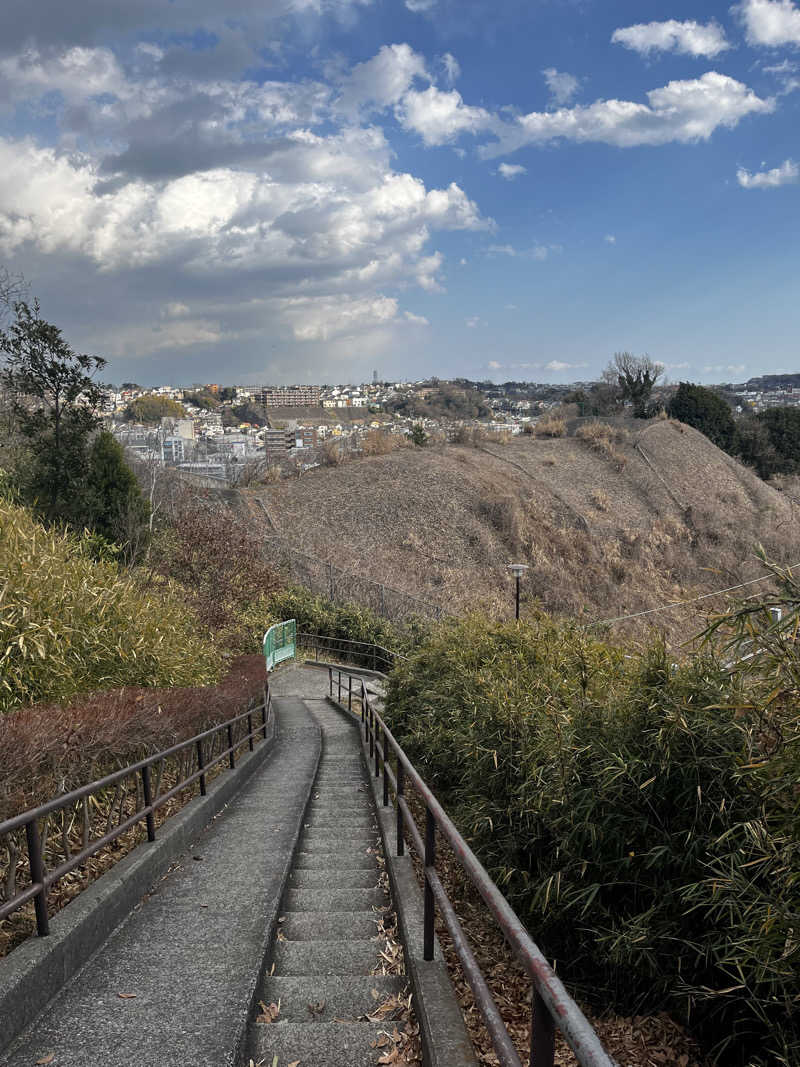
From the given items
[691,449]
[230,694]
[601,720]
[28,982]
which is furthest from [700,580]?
[28,982]

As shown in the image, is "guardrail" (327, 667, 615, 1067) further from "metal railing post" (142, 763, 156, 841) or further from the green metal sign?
the green metal sign

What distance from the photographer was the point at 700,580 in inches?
1400

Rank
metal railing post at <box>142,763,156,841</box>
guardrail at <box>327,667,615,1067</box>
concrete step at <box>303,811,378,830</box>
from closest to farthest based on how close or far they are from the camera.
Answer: guardrail at <box>327,667,615,1067</box> → metal railing post at <box>142,763,156,841</box> → concrete step at <box>303,811,378,830</box>

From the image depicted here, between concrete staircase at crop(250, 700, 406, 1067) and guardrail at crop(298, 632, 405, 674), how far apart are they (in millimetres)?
15946

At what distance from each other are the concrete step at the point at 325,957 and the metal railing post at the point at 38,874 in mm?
1101

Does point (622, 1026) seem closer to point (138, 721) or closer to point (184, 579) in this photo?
point (138, 721)

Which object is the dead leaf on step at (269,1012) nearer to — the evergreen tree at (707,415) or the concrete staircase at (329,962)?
the concrete staircase at (329,962)

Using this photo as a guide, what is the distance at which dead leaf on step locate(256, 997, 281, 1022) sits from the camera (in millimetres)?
3104

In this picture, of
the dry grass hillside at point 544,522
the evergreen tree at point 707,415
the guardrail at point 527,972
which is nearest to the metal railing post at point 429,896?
the guardrail at point 527,972

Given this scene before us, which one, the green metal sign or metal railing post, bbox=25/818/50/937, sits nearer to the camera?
metal railing post, bbox=25/818/50/937

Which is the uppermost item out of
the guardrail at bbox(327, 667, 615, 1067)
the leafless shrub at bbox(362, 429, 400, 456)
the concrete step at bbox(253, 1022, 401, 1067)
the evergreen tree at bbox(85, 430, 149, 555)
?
the leafless shrub at bbox(362, 429, 400, 456)

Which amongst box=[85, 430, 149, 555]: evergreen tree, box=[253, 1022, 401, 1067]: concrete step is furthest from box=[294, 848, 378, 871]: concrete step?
box=[85, 430, 149, 555]: evergreen tree

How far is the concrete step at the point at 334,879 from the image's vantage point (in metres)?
5.05

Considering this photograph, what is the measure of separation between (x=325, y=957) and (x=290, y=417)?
475ft
